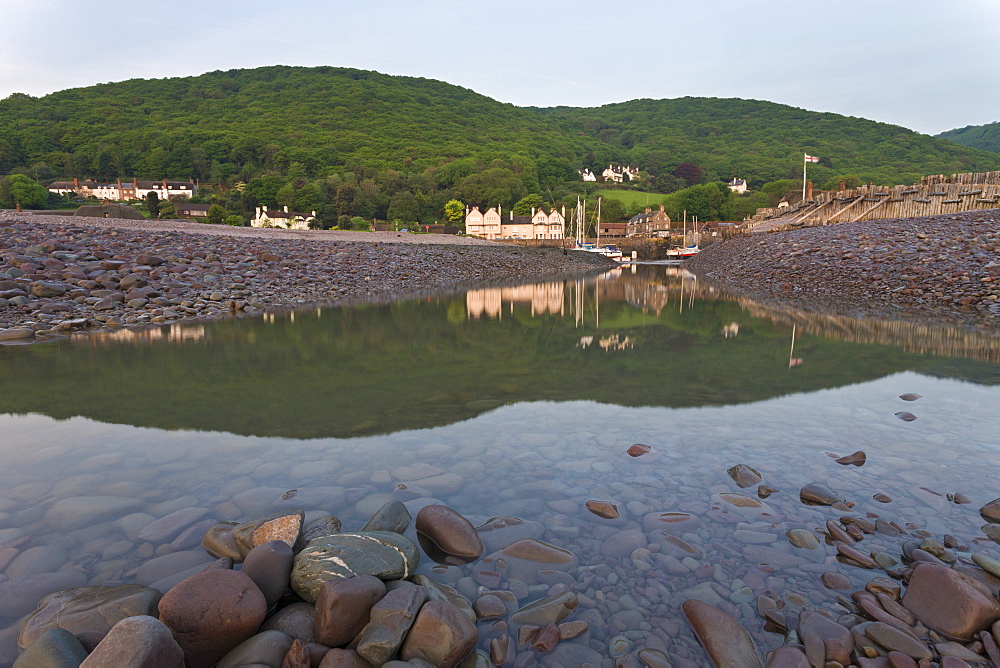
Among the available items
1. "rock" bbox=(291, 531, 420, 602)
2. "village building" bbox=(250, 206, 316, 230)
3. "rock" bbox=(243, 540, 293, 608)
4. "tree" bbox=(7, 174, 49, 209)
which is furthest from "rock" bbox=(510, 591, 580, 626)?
"tree" bbox=(7, 174, 49, 209)

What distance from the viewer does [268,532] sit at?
3697 millimetres

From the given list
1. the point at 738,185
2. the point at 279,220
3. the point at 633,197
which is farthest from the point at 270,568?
the point at 738,185

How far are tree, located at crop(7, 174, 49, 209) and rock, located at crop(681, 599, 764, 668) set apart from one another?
10747 centimetres

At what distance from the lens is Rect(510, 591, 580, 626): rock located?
3117 millimetres

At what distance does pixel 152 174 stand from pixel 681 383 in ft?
558

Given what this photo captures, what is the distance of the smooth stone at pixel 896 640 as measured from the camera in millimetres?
2705

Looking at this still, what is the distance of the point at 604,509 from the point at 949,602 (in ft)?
7.03

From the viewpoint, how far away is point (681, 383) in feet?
27.8

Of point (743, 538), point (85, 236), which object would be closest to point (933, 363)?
point (743, 538)

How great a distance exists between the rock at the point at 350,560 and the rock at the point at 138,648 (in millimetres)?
754

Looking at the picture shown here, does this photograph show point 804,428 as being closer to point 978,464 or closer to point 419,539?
point 978,464

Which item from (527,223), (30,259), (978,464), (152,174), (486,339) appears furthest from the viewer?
(152,174)

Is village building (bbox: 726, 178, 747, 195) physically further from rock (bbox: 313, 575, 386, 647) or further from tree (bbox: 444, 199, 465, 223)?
rock (bbox: 313, 575, 386, 647)

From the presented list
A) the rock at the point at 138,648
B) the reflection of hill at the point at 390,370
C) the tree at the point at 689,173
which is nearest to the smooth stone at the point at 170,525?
the rock at the point at 138,648
